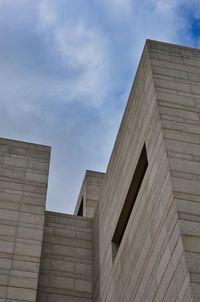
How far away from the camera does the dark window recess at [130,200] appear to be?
48.9 feet

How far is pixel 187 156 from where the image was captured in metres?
12.1

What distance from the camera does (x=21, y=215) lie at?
18.6 metres

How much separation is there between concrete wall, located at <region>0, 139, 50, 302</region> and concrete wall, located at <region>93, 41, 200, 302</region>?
2.29m

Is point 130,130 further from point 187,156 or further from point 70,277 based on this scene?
point 70,277

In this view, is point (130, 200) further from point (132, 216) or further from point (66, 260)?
point (66, 260)

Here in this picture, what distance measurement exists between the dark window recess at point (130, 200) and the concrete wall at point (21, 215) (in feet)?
8.67

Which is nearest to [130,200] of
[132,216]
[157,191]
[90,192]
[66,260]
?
[132,216]

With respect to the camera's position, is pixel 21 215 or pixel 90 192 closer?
pixel 21 215

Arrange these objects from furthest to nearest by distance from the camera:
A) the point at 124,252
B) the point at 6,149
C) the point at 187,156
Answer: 1. the point at 6,149
2. the point at 124,252
3. the point at 187,156

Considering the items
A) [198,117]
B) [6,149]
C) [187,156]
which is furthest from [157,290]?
[6,149]

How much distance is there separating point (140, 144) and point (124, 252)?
3.03m

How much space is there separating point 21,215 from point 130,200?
4.68 metres

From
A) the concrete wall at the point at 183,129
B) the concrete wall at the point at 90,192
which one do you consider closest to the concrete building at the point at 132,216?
the concrete wall at the point at 183,129

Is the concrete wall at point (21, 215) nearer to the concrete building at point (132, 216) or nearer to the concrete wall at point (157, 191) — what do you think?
the concrete building at point (132, 216)
